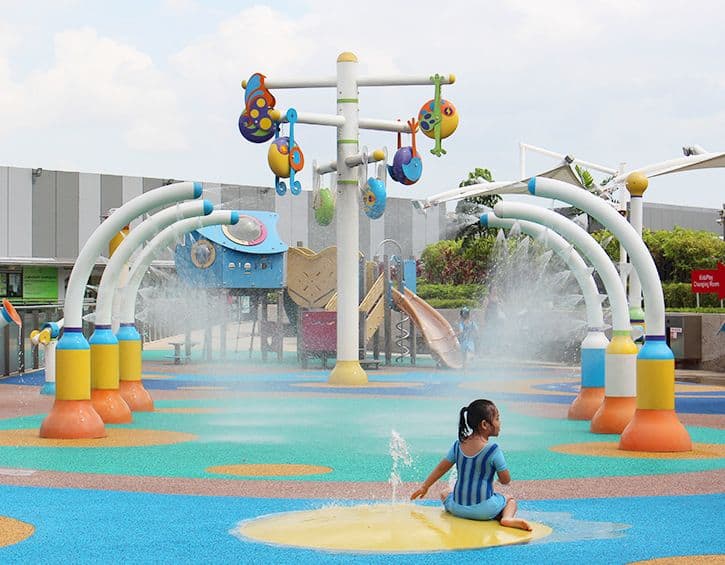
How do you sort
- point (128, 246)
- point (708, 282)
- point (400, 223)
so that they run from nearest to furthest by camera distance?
point (128, 246) → point (708, 282) → point (400, 223)

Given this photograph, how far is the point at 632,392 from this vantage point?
46.3ft

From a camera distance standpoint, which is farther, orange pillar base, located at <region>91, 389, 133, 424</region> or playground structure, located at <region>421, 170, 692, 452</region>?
orange pillar base, located at <region>91, 389, 133, 424</region>

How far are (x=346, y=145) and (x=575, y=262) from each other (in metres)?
7.22

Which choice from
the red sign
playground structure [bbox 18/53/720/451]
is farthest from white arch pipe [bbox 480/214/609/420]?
the red sign

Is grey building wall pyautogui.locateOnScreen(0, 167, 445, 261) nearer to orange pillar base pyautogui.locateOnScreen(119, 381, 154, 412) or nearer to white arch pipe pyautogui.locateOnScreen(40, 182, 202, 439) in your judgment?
orange pillar base pyautogui.locateOnScreen(119, 381, 154, 412)

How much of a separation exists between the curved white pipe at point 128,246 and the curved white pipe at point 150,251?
3.74 feet

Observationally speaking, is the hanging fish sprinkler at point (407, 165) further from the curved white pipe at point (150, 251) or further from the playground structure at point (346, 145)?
the curved white pipe at point (150, 251)

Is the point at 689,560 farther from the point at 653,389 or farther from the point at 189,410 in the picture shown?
the point at 189,410

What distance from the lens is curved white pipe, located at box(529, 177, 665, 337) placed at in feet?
41.0

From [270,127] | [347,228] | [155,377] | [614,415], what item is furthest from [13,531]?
[155,377]

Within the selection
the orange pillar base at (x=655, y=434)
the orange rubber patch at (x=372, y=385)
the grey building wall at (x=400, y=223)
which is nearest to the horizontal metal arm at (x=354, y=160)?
the orange rubber patch at (x=372, y=385)

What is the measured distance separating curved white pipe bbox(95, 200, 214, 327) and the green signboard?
114 ft

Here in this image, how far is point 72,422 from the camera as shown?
13.1m

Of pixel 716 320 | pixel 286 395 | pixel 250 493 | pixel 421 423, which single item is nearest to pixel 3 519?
pixel 250 493
